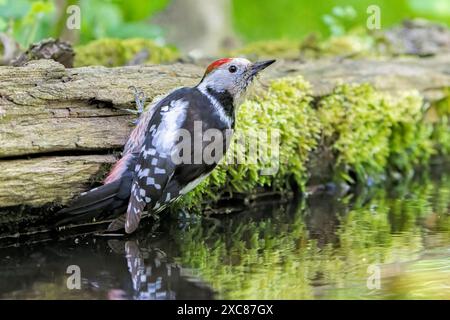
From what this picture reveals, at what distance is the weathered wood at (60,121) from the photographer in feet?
12.2

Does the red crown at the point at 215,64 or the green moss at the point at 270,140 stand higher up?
the red crown at the point at 215,64

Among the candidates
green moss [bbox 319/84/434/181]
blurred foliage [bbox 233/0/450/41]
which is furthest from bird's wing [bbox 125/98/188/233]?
blurred foliage [bbox 233/0/450/41]

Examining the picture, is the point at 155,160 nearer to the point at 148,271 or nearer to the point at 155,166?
the point at 155,166

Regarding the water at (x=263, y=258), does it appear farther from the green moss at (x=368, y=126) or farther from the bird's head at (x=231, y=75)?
the bird's head at (x=231, y=75)

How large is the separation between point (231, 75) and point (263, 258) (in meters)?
1.17

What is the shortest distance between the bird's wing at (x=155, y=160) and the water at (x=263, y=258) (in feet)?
0.75

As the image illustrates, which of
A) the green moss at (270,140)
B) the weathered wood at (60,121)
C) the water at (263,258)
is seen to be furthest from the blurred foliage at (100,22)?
the water at (263,258)

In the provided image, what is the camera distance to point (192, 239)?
399cm

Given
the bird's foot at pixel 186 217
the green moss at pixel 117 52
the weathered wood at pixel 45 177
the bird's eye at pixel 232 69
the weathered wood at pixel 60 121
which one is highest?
the green moss at pixel 117 52

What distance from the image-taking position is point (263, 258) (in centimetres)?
354

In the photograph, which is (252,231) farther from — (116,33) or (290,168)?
(116,33)

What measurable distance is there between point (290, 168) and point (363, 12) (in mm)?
4275

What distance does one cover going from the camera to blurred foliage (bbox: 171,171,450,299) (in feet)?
9.79
